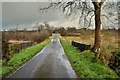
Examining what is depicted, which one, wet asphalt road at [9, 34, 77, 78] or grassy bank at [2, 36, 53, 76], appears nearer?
wet asphalt road at [9, 34, 77, 78]

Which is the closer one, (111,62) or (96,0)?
(111,62)

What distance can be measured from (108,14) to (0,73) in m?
10.4

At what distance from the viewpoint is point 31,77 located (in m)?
4.16

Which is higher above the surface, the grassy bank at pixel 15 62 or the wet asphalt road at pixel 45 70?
the grassy bank at pixel 15 62

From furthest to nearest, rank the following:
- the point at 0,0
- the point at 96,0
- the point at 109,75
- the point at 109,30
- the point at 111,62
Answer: the point at 109,30, the point at 96,0, the point at 111,62, the point at 0,0, the point at 109,75

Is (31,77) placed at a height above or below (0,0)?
below

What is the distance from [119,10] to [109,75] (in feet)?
30.6

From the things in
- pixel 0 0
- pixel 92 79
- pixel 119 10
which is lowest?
pixel 92 79

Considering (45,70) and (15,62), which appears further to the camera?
(15,62)

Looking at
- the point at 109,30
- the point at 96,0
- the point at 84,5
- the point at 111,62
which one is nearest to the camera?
the point at 111,62

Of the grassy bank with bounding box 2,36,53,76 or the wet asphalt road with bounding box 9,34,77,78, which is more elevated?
the grassy bank with bounding box 2,36,53,76

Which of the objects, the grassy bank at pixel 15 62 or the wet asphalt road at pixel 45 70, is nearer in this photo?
the wet asphalt road at pixel 45 70

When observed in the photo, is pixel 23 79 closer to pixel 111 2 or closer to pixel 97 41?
pixel 97 41

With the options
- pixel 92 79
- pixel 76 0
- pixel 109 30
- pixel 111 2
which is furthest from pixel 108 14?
pixel 92 79
